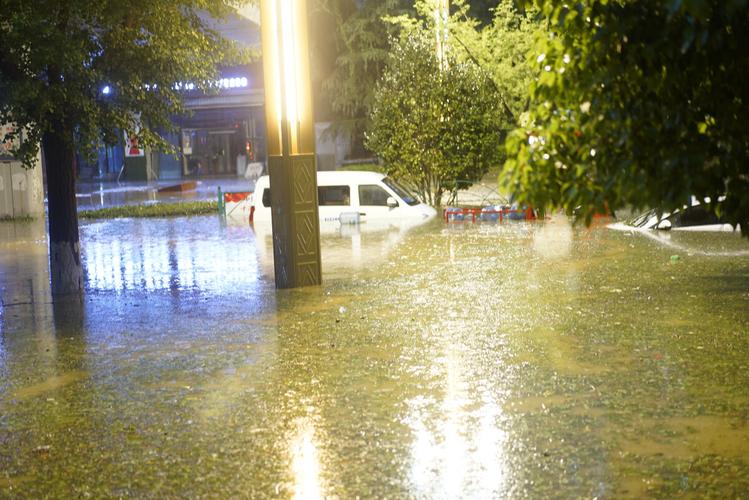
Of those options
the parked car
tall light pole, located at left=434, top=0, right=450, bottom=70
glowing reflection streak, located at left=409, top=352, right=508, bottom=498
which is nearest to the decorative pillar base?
glowing reflection streak, located at left=409, top=352, right=508, bottom=498

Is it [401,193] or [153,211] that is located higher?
[401,193]

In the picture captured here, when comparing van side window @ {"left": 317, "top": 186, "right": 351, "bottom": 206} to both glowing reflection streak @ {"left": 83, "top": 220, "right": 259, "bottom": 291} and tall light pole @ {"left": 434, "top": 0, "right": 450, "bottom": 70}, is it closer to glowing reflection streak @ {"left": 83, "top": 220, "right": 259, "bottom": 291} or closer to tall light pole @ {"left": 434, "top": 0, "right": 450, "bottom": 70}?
glowing reflection streak @ {"left": 83, "top": 220, "right": 259, "bottom": 291}

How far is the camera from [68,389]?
31.4 feet

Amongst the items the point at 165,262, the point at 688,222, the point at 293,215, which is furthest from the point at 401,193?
the point at 293,215

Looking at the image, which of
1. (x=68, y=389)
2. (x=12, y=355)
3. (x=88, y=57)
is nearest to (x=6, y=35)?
(x=88, y=57)

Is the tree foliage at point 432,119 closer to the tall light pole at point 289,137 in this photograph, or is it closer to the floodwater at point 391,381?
the floodwater at point 391,381

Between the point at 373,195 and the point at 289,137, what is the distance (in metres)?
11.2

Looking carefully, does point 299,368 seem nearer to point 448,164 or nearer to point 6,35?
point 6,35

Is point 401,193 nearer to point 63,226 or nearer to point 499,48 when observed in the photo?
Result: point 499,48

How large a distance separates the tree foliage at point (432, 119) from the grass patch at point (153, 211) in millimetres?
6082

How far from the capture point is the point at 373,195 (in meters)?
26.5

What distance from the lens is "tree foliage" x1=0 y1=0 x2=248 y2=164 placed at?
14070mm

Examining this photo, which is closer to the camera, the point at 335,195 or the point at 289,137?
the point at 289,137

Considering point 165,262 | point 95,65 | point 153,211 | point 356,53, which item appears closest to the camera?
point 95,65
